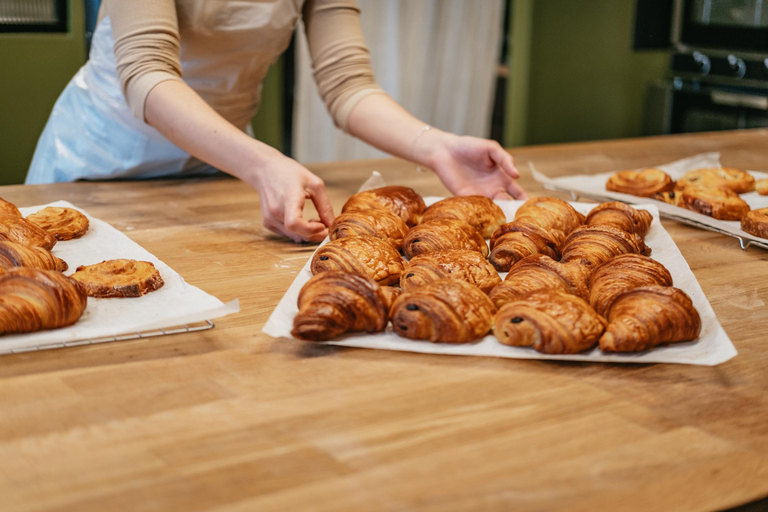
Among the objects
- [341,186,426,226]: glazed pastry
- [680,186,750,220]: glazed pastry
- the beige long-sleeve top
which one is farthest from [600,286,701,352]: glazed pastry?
the beige long-sleeve top

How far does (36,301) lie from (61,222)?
1.36ft

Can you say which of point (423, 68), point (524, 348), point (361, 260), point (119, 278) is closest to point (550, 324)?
point (524, 348)

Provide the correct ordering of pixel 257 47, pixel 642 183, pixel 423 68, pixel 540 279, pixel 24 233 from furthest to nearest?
1. pixel 423 68
2. pixel 257 47
3. pixel 642 183
4. pixel 24 233
5. pixel 540 279

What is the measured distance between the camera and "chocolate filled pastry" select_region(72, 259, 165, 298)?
3.31 ft

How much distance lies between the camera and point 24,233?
3.83 ft

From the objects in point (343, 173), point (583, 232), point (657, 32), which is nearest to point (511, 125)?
point (657, 32)

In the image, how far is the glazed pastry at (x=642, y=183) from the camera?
169 cm

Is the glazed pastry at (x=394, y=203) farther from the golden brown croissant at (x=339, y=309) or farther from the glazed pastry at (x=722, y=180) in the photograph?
the glazed pastry at (x=722, y=180)

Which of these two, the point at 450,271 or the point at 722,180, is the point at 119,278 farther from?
the point at 722,180

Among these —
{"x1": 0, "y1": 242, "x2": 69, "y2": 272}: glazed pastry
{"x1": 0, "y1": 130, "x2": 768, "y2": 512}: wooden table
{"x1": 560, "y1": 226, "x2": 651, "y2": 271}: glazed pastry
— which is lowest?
{"x1": 0, "y1": 130, "x2": 768, "y2": 512}: wooden table

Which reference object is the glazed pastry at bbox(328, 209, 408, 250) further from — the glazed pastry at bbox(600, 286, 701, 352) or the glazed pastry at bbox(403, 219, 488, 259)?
the glazed pastry at bbox(600, 286, 701, 352)

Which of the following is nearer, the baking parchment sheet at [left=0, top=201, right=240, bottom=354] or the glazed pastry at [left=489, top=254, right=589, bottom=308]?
the baking parchment sheet at [left=0, top=201, right=240, bottom=354]

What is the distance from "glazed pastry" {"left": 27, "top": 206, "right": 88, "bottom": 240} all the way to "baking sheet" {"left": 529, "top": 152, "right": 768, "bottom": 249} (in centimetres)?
102

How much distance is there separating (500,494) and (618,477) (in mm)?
107
